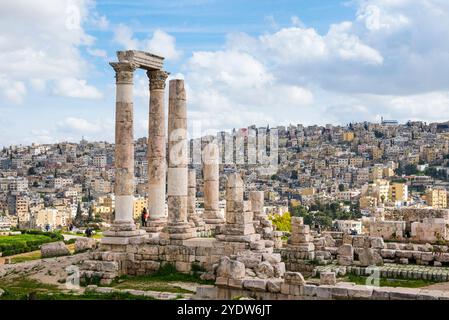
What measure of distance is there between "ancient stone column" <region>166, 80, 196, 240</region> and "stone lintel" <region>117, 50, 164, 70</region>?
1420 mm

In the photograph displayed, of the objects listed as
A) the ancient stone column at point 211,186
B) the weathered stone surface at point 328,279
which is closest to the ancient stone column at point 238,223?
the weathered stone surface at point 328,279

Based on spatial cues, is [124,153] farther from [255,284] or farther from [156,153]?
[255,284]

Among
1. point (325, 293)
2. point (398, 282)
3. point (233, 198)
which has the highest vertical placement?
point (233, 198)

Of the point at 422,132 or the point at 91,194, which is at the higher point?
the point at 422,132

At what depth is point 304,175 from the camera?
146 meters

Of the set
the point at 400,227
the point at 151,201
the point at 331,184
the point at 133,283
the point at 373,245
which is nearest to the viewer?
the point at 133,283

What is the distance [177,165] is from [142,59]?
14.1ft

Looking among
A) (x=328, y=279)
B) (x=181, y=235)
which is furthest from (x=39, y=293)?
(x=328, y=279)

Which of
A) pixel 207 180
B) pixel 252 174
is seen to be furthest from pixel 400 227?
pixel 252 174

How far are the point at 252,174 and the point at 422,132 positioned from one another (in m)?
65.6

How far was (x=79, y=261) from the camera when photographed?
86.6ft

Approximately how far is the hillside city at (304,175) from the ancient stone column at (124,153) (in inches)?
2626

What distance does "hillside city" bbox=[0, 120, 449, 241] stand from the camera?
374ft

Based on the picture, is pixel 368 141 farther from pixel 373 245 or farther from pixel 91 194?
pixel 373 245
